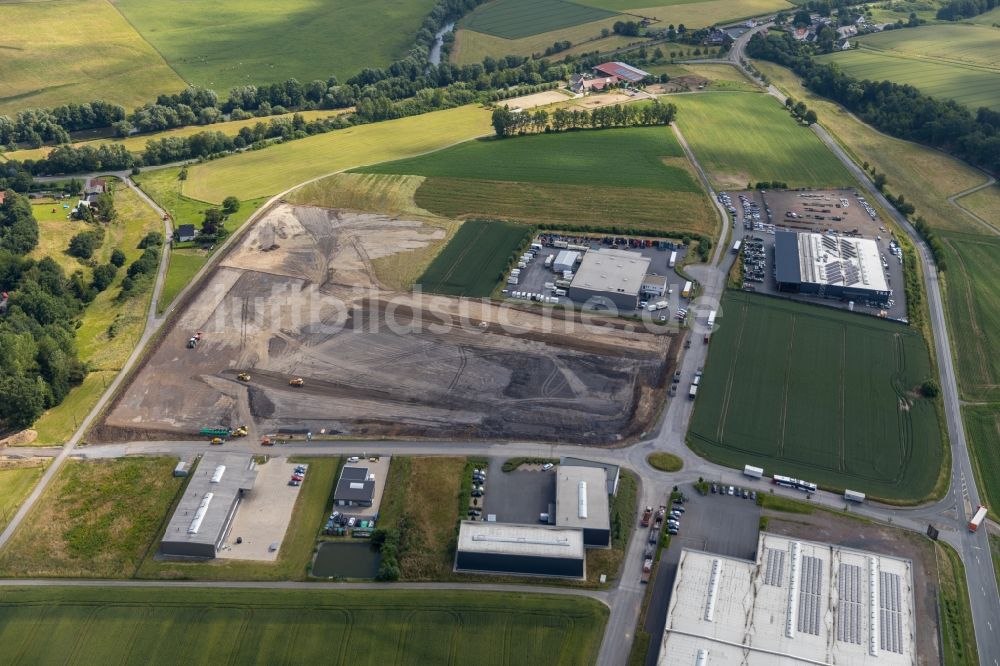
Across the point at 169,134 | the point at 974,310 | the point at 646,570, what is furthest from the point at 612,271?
the point at 169,134

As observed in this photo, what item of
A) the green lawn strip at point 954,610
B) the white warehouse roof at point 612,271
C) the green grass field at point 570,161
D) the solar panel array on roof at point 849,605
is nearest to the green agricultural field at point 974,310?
the green lawn strip at point 954,610

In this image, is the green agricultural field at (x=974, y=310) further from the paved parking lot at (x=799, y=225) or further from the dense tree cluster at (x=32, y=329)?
the dense tree cluster at (x=32, y=329)

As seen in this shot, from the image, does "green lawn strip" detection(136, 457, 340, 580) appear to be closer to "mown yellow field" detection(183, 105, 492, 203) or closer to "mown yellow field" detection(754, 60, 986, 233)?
"mown yellow field" detection(183, 105, 492, 203)

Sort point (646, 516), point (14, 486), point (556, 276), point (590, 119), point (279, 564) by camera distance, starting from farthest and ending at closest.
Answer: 1. point (590, 119)
2. point (556, 276)
3. point (14, 486)
4. point (646, 516)
5. point (279, 564)

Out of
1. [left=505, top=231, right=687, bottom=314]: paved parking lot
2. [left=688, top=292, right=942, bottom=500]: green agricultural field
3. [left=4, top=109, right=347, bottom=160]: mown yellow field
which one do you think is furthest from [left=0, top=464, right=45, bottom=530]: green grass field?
[left=4, top=109, right=347, bottom=160]: mown yellow field

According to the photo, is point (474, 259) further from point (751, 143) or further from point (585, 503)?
point (751, 143)

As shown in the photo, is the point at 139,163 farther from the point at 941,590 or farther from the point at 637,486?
the point at 941,590

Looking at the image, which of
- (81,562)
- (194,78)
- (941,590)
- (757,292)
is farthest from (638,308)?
(194,78)
